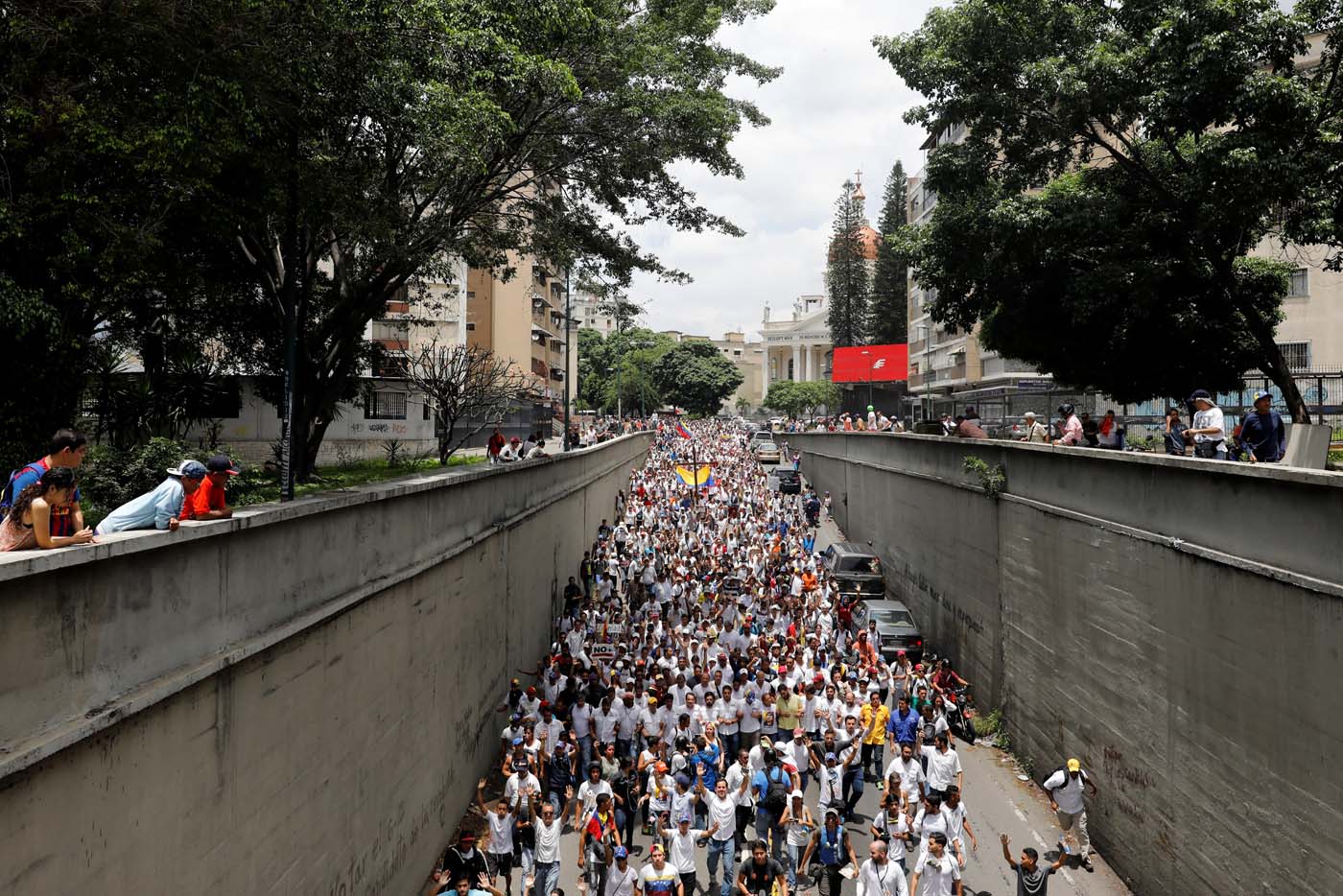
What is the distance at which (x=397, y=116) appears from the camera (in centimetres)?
1205

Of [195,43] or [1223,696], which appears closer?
[1223,696]

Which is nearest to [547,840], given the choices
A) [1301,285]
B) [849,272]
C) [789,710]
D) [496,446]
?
[789,710]

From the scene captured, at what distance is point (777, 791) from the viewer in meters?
10.3

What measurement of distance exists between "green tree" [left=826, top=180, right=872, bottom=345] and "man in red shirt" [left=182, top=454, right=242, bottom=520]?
80.4m

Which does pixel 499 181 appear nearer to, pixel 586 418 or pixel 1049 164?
pixel 1049 164

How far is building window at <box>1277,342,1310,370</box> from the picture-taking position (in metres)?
29.2

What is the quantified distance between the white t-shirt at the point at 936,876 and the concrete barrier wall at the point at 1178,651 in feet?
8.72

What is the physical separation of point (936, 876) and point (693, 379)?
107929 mm

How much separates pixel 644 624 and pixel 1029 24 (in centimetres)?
1397

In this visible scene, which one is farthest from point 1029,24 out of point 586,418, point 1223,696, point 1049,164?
point 586,418

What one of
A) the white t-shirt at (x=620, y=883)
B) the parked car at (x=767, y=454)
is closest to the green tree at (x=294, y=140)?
the white t-shirt at (x=620, y=883)

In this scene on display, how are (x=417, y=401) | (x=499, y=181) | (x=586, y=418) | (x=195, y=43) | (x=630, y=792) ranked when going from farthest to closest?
(x=586, y=418)
(x=417, y=401)
(x=499, y=181)
(x=630, y=792)
(x=195, y=43)

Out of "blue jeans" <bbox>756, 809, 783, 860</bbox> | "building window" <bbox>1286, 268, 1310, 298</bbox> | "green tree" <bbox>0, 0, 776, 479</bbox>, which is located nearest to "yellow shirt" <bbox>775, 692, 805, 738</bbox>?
"blue jeans" <bbox>756, 809, 783, 860</bbox>

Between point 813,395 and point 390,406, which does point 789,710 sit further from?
point 813,395
